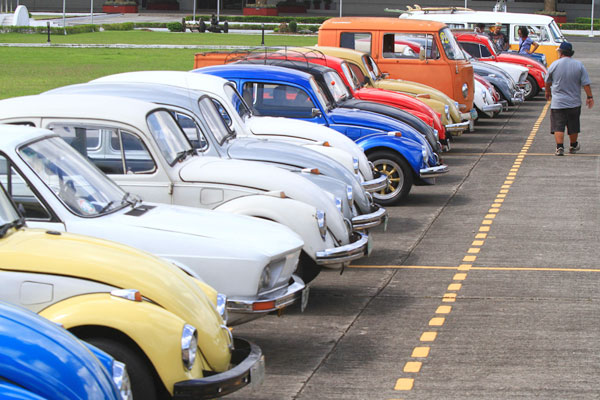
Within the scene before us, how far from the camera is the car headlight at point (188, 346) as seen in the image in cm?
532

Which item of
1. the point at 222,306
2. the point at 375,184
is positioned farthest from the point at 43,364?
the point at 375,184

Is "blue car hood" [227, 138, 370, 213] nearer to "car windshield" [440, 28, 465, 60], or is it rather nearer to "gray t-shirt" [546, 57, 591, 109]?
"gray t-shirt" [546, 57, 591, 109]

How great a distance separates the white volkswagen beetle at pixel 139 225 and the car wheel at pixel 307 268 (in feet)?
4.72

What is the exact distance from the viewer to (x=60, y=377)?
12.9 ft

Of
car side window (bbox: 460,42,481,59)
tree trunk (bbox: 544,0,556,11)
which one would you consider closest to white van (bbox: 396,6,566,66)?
car side window (bbox: 460,42,481,59)

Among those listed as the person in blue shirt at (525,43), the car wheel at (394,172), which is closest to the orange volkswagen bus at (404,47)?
the car wheel at (394,172)

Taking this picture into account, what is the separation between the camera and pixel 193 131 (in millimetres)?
10250

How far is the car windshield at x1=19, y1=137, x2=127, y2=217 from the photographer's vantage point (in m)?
6.61

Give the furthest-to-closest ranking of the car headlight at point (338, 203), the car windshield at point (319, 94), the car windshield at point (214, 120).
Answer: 1. the car windshield at point (319, 94)
2. the car windshield at point (214, 120)
3. the car headlight at point (338, 203)

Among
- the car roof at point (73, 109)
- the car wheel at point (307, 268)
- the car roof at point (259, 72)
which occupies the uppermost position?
the car roof at point (259, 72)

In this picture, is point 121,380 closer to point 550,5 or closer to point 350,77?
point 350,77

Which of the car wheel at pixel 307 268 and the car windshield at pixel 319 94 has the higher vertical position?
the car windshield at pixel 319 94

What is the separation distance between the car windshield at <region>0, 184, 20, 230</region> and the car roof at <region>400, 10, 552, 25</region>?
77.7 ft

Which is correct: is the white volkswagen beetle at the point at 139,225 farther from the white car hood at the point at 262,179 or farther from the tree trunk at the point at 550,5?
the tree trunk at the point at 550,5
